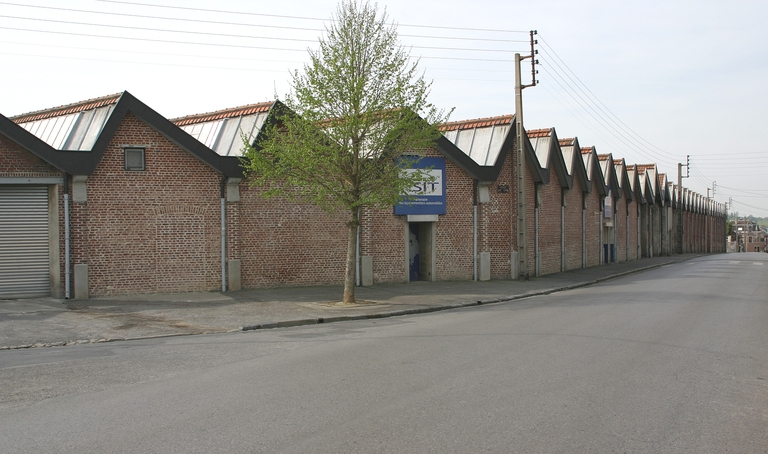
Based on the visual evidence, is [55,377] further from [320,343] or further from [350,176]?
[350,176]

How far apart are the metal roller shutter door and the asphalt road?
7031 millimetres

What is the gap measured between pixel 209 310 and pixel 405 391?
914cm

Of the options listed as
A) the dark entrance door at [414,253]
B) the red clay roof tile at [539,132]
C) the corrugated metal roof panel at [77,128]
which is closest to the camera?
the corrugated metal roof panel at [77,128]

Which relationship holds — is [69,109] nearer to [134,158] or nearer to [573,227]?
[134,158]

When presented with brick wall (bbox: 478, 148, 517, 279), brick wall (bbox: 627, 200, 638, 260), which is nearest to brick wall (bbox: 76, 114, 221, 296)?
brick wall (bbox: 478, 148, 517, 279)

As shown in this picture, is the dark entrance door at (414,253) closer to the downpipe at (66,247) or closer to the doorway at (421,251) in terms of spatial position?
the doorway at (421,251)

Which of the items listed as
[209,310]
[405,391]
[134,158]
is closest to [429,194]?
[134,158]

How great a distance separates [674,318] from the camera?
13.3m

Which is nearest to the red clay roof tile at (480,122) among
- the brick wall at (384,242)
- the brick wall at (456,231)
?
the brick wall at (456,231)

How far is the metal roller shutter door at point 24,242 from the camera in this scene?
1650cm

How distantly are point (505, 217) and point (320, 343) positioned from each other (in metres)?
15.4

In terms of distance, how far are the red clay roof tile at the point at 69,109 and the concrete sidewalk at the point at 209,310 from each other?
586cm

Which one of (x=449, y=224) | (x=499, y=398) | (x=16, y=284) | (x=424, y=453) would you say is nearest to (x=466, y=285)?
(x=449, y=224)

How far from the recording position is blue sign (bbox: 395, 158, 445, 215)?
73.8 feet
